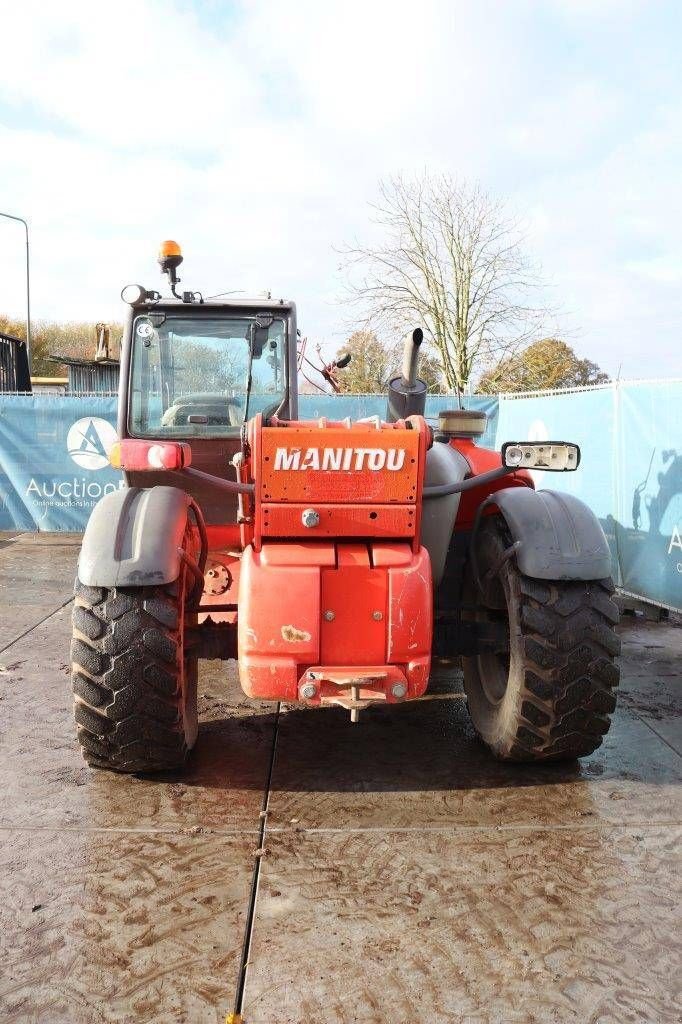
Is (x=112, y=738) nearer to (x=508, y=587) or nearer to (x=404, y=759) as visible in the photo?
(x=404, y=759)

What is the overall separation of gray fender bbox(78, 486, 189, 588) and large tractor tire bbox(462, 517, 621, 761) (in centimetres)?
149

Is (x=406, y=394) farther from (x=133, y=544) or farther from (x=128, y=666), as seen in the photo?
(x=128, y=666)

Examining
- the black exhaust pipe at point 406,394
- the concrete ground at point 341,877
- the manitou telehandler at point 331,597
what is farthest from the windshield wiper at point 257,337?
the concrete ground at point 341,877

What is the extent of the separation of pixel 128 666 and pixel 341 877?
3.88 ft

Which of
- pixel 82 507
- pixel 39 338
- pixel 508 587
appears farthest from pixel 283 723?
pixel 39 338

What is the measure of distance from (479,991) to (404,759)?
1.63 meters

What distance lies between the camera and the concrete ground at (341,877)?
234 centimetres

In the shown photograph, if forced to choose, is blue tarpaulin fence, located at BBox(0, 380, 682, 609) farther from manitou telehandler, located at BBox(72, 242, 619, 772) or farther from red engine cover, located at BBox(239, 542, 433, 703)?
red engine cover, located at BBox(239, 542, 433, 703)

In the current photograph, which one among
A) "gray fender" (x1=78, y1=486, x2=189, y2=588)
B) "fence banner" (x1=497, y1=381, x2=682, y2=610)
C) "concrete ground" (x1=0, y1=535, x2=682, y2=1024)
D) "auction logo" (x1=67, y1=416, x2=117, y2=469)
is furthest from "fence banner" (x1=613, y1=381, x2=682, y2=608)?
"auction logo" (x1=67, y1=416, x2=117, y2=469)

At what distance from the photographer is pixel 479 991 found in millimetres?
2357

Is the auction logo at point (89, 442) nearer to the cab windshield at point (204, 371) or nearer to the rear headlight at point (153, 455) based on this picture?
the cab windshield at point (204, 371)

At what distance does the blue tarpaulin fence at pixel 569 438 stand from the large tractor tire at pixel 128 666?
4545 mm

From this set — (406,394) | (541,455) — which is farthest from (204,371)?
(541,455)

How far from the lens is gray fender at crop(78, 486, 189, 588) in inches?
131
